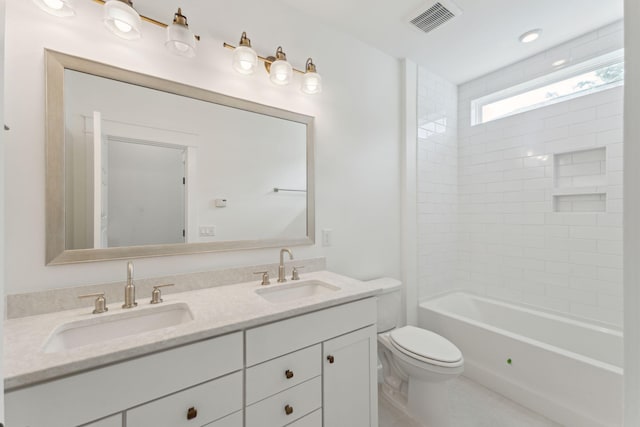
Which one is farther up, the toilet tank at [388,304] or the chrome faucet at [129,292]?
the chrome faucet at [129,292]

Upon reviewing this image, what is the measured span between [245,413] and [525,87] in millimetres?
3287

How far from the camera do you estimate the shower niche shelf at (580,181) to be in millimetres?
2014

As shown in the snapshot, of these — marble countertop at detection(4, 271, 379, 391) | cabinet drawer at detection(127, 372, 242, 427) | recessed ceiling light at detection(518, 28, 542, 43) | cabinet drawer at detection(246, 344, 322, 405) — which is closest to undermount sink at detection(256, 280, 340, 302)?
marble countertop at detection(4, 271, 379, 391)

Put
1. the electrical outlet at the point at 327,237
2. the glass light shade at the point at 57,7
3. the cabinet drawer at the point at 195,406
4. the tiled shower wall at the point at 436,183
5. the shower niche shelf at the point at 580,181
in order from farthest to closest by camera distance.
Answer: the tiled shower wall at the point at 436,183, the shower niche shelf at the point at 580,181, the electrical outlet at the point at 327,237, the glass light shade at the point at 57,7, the cabinet drawer at the point at 195,406

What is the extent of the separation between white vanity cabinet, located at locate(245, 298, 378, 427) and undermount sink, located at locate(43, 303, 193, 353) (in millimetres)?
374

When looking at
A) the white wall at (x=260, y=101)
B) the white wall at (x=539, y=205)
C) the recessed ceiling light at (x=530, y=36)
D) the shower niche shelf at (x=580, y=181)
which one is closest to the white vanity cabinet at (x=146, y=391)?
the white wall at (x=260, y=101)

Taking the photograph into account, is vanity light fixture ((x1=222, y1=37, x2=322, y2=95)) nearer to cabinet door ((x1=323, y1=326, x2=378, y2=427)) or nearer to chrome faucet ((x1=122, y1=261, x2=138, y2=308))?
chrome faucet ((x1=122, y1=261, x2=138, y2=308))

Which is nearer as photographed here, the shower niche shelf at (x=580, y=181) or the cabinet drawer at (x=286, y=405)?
the cabinet drawer at (x=286, y=405)

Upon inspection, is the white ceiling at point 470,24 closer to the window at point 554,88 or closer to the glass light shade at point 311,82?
the window at point 554,88

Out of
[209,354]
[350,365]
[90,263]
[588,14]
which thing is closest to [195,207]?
[90,263]

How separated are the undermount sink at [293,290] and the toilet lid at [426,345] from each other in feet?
2.05

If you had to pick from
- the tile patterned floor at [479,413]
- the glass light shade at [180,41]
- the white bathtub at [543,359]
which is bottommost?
the tile patterned floor at [479,413]

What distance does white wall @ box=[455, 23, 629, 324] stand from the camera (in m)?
1.96

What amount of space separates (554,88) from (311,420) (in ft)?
10.2
